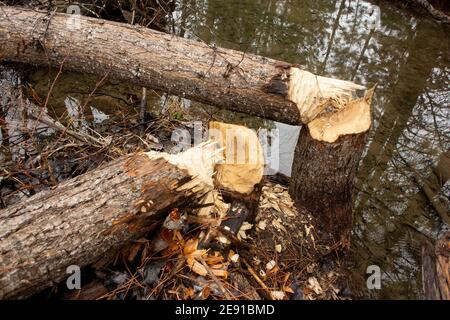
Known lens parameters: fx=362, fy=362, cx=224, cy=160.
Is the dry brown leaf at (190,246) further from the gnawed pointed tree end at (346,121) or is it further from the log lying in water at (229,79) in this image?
the gnawed pointed tree end at (346,121)

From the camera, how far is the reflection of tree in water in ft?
10.4

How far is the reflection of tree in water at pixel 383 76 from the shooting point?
3168mm

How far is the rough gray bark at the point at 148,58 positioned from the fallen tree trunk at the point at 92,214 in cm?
66

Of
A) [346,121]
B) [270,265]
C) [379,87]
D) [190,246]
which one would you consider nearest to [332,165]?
[346,121]

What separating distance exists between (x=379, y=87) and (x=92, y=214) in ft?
13.8

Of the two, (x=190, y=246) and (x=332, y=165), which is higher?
(x=332, y=165)

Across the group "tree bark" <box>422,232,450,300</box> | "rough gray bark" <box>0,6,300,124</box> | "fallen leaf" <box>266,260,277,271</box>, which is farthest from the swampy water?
"rough gray bark" <box>0,6,300,124</box>

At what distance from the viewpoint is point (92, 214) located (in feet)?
6.46

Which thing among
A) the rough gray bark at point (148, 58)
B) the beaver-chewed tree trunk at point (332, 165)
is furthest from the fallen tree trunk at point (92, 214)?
the beaver-chewed tree trunk at point (332, 165)

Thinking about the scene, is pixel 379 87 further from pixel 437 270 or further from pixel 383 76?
pixel 437 270

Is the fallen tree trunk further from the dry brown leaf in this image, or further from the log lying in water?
the log lying in water
